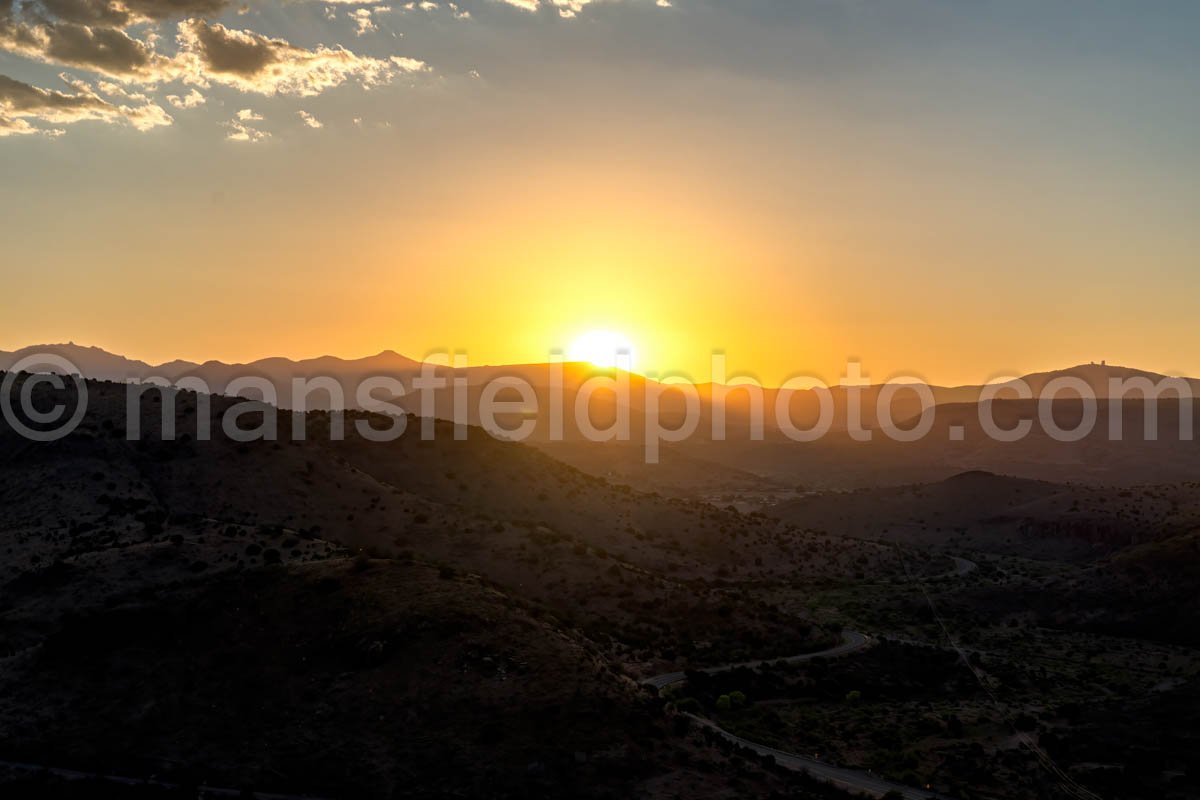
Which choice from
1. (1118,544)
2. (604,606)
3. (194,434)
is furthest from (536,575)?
(1118,544)

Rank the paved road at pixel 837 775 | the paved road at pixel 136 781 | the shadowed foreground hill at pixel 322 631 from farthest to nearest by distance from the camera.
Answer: the paved road at pixel 837 775
the shadowed foreground hill at pixel 322 631
the paved road at pixel 136 781

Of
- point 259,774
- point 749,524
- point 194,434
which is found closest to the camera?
point 259,774

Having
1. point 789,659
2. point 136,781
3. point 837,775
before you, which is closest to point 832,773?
point 837,775

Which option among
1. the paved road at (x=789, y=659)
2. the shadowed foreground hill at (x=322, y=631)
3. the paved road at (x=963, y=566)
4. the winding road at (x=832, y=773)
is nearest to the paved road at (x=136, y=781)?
the shadowed foreground hill at (x=322, y=631)

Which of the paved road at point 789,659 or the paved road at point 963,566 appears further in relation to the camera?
the paved road at point 963,566

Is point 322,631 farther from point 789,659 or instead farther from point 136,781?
point 789,659

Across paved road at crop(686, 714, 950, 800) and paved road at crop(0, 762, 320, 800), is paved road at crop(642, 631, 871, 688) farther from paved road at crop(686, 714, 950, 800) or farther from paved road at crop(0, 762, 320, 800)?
paved road at crop(0, 762, 320, 800)

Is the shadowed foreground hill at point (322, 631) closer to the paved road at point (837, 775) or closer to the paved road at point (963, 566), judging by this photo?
the paved road at point (837, 775)

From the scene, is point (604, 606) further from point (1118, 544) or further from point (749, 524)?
point (1118, 544)

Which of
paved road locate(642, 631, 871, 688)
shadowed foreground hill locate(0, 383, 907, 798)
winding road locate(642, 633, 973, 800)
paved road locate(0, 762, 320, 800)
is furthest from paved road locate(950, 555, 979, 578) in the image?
paved road locate(0, 762, 320, 800)
